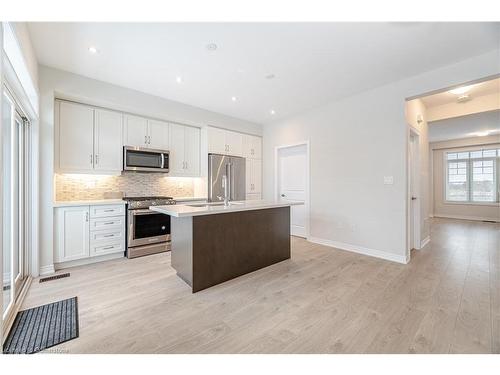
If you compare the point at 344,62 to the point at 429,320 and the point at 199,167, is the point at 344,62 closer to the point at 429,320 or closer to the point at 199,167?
the point at 429,320

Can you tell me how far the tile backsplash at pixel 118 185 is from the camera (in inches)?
137

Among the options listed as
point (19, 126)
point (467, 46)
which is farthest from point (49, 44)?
point (467, 46)

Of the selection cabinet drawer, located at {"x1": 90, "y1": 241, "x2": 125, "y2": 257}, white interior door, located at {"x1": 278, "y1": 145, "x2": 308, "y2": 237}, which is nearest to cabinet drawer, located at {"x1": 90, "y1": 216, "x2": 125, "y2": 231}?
cabinet drawer, located at {"x1": 90, "y1": 241, "x2": 125, "y2": 257}

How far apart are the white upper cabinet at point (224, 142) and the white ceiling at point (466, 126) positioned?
435 cm

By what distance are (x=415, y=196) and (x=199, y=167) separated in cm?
419

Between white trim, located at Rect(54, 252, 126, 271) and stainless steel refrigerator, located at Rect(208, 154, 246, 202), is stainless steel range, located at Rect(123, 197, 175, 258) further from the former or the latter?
stainless steel refrigerator, located at Rect(208, 154, 246, 202)

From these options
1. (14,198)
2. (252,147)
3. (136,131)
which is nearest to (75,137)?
(136,131)

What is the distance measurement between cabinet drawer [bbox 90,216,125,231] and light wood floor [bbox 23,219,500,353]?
1.77 feet

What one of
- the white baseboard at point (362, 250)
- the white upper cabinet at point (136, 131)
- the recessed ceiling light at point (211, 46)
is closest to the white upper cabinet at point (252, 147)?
the white upper cabinet at point (136, 131)

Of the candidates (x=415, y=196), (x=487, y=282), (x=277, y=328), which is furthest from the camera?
(x=415, y=196)

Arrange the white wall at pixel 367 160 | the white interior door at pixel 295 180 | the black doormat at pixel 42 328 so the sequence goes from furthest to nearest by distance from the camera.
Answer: the white interior door at pixel 295 180, the white wall at pixel 367 160, the black doormat at pixel 42 328

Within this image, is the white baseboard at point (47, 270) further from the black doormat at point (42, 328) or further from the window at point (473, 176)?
the window at point (473, 176)

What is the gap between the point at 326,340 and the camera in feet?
5.40

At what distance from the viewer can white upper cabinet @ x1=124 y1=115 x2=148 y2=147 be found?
3781 millimetres
